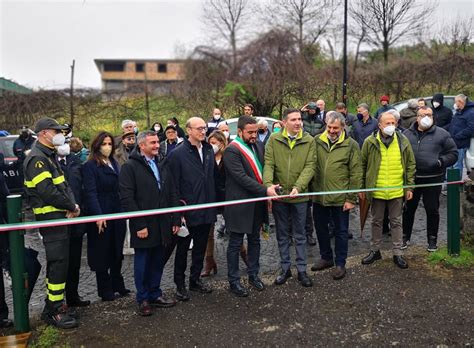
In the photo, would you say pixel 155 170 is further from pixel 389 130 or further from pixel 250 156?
pixel 389 130

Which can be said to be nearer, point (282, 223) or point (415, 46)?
point (282, 223)

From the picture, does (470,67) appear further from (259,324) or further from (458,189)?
(259,324)

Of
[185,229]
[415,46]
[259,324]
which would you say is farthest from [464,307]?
[415,46]

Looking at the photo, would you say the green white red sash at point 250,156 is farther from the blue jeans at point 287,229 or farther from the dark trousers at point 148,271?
the dark trousers at point 148,271

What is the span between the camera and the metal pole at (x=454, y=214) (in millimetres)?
5785

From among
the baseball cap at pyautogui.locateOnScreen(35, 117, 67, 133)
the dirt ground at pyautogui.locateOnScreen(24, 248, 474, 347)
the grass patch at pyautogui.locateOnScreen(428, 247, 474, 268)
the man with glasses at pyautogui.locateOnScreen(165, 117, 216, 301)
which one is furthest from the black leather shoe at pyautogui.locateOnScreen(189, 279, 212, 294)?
the grass patch at pyautogui.locateOnScreen(428, 247, 474, 268)

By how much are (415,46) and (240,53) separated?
10588 millimetres

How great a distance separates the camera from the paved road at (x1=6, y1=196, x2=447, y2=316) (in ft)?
18.8

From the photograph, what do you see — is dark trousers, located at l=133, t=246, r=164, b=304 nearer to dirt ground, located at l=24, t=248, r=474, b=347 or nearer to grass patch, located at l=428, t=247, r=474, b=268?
dirt ground, located at l=24, t=248, r=474, b=347

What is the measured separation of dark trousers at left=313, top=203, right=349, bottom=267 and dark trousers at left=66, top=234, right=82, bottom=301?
2.89 meters

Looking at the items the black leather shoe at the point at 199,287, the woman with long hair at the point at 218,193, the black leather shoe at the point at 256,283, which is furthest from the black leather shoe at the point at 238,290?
the woman with long hair at the point at 218,193

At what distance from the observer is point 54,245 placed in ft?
14.7

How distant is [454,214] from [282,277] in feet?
7.74

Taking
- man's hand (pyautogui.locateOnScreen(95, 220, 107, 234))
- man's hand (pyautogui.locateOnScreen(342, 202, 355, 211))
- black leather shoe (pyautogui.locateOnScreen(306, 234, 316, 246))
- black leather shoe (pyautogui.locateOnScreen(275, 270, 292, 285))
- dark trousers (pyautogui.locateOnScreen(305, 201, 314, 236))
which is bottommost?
black leather shoe (pyautogui.locateOnScreen(275, 270, 292, 285))
